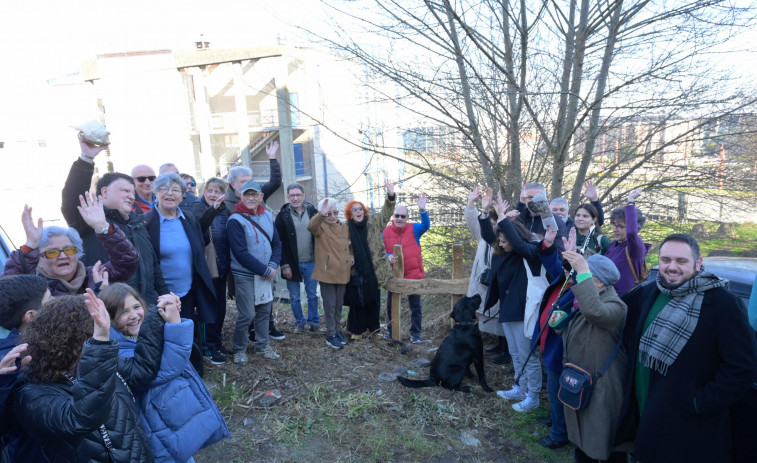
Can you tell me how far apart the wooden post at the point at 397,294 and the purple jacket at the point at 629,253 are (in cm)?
264

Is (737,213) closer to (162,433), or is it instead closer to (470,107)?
(470,107)

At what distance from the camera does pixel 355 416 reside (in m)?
4.41

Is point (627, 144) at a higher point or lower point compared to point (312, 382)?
higher

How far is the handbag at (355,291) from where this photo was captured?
19.6ft

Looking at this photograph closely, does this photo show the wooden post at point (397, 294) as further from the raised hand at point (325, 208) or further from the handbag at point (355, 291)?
the raised hand at point (325, 208)

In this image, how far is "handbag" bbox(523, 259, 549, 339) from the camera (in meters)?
4.46

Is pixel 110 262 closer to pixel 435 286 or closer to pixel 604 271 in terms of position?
pixel 604 271

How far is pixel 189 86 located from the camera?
68.7ft

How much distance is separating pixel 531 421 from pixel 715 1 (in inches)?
214

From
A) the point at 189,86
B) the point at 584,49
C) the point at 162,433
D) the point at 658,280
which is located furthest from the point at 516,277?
the point at 189,86

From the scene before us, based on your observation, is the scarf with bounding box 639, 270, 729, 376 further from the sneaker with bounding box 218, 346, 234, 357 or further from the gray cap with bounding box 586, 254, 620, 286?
the sneaker with bounding box 218, 346, 234, 357

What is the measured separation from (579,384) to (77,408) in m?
2.92

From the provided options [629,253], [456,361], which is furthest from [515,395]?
[629,253]

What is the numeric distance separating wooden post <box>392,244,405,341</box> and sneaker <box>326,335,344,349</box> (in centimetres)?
86
